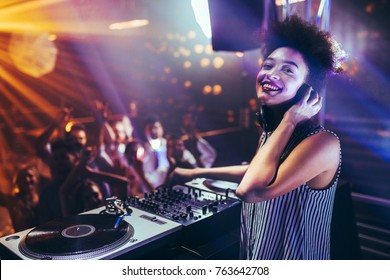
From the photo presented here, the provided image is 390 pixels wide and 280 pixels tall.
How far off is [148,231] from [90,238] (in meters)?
0.21

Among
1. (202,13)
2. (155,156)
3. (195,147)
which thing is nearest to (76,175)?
(155,156)

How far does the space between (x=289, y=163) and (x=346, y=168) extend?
5.47 metres

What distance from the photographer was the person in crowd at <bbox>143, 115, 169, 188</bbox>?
3.40 meters

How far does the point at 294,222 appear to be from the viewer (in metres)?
1.29

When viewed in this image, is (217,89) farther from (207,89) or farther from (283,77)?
(283,77)

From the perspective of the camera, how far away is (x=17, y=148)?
21.4 ft

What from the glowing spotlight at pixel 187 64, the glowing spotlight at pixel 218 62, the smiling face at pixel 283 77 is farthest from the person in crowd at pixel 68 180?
the glowing spotlight at pixel 187 64

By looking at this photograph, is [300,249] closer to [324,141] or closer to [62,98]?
[324,141]

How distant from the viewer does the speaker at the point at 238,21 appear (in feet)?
6.93

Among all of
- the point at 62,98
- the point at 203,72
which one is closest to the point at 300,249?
the point at 203,72

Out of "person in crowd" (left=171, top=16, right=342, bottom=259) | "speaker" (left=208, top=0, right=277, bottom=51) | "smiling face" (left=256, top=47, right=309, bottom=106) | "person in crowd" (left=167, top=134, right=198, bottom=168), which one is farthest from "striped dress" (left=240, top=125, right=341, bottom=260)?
"person in crowd" (left=167, top=134, right=198, bottom=168)

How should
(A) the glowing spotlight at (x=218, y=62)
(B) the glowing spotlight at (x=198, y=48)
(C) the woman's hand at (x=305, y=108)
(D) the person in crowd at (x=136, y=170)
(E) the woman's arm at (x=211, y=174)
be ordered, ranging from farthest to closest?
(B) the glowing spotlight at (x=198, y=48) → (A) the glowing spotlight at (x=218, y=62) → (D) the person in crowd at (x=136, y=170) → (E) the woman's arm at (x=211, y=174) → (C) the woman's hand at (x=305, y=108)

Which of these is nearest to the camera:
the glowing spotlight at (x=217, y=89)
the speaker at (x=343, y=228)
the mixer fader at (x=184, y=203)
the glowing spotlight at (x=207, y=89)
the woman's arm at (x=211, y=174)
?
the mixer fader at (x=184, y=203)

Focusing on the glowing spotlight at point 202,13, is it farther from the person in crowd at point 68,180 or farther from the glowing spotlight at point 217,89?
the glowing spotlight at point 217,89
